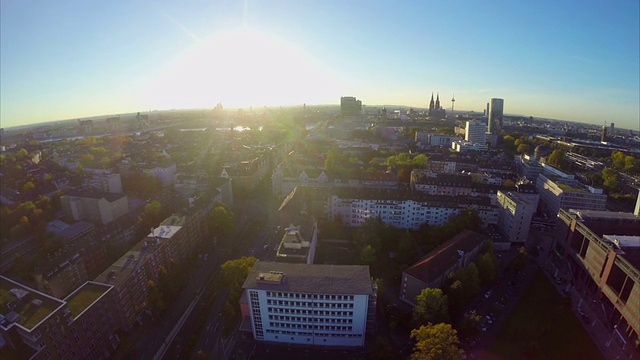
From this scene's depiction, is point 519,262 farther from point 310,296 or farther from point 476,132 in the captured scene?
point 476,132

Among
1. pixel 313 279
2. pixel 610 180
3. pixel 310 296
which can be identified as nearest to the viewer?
pixel 310 296

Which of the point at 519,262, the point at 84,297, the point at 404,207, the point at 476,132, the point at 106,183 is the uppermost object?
the point at 476,132

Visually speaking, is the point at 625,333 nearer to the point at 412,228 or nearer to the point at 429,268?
the point at 429,268

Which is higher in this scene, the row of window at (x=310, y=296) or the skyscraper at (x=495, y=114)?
the skyscraper at (x=495, y=114)

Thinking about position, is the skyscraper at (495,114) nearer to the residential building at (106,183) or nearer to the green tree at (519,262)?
the green tree at (519,262)

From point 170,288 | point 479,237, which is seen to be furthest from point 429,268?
point 170,288

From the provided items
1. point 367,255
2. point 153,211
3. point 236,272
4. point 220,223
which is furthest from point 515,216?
point 153,211

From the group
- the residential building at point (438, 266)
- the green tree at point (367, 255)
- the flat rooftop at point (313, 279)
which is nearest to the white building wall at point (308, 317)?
the flat rooftop at point (313, 279)
